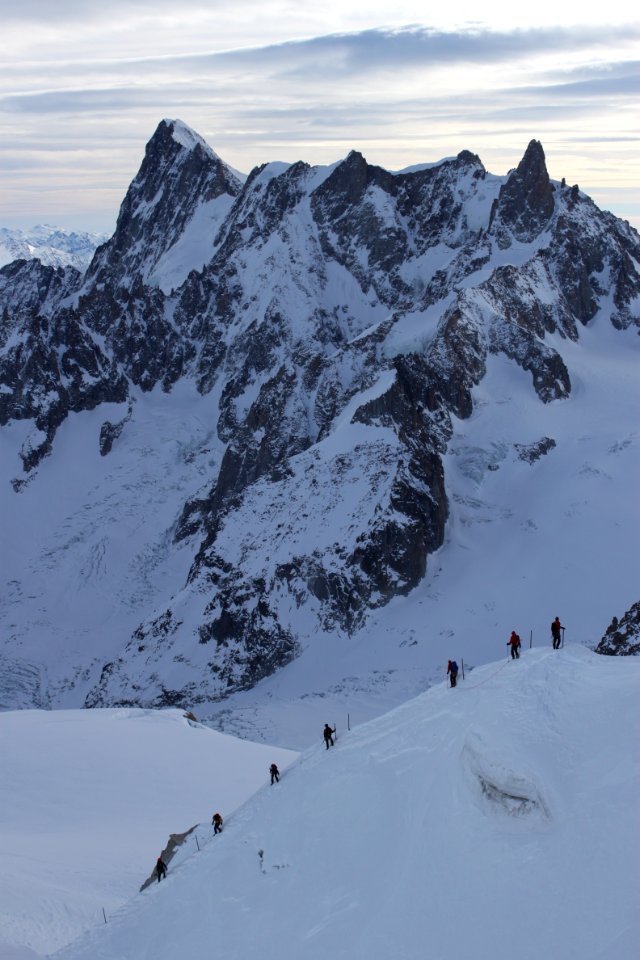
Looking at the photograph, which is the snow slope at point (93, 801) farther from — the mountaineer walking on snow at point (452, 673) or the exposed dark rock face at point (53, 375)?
the exposed dark rock face at point (53, 375)

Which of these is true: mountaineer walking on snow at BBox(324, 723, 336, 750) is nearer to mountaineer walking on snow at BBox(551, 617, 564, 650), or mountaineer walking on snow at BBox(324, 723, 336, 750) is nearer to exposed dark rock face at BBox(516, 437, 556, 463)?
mountaineer walking on snow at BBox(551, 617, 564, 650)

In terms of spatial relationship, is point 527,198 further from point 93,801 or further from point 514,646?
point 514,646

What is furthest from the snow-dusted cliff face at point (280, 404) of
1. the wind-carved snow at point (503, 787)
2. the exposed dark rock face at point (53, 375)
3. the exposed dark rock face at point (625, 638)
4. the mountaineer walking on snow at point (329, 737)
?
the wind-carved snow at point (503, 787)

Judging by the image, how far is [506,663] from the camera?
99.9 feet

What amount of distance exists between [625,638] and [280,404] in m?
95.8

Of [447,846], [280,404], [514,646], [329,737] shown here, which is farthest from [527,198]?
[447,846]

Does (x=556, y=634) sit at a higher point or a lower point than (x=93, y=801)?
higher

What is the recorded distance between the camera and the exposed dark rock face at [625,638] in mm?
43938

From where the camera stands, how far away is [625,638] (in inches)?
1818

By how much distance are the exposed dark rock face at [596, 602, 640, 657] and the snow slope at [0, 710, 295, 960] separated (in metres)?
17.2

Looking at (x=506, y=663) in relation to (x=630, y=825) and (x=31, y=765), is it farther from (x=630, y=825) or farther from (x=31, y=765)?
(x=31, y=765)

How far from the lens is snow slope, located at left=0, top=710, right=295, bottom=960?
31.1 m

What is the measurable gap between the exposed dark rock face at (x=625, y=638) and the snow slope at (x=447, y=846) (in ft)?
48.1

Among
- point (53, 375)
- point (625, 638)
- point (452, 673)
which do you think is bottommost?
point (53, 375)
